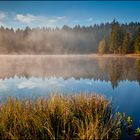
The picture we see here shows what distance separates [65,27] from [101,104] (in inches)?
6874

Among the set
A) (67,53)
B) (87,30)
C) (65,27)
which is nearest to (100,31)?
(87,30)

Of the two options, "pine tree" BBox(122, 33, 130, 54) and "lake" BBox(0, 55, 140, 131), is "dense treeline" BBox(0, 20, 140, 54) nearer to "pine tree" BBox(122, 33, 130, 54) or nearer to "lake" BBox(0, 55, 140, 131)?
"pine tree" BBox(122, 33, 130, 54)

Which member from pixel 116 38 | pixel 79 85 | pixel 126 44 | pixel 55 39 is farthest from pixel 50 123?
pixel 55 39

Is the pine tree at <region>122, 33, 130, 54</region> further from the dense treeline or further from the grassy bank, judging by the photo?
the grassy bank

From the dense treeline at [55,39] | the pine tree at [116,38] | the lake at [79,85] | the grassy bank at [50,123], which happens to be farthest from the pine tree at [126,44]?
the grassy bank at [50,123]

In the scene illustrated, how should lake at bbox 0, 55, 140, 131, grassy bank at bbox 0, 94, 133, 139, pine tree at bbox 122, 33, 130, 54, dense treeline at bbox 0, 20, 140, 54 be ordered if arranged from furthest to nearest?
dense treeline at bbox 0, 20, 140, 54 < pine tree at bbox 122, 33, 130, 54 < lake at bbox 0, 55, 140, 131 < grassy bank at bbox 0, 94, 133, 139

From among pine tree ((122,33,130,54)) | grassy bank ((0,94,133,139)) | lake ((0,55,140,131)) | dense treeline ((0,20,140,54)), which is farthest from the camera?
dense treeline ((0,20,140,54))

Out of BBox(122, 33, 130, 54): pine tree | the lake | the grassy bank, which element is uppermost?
BBox(122, 33, 130, 54): pine tree

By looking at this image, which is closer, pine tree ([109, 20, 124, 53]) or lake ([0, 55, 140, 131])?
lake ([0, 55, 140, 131])

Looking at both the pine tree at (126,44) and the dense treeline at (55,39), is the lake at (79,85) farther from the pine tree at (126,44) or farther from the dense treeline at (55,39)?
the dense treeline at (55,39)

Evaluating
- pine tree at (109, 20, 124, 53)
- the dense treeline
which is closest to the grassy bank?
pine tree at (109, 20, 124, 53)

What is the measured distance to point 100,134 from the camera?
8.70 m

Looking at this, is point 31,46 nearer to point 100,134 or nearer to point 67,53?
point 67,53

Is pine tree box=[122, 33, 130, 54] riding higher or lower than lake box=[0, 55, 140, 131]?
higher
